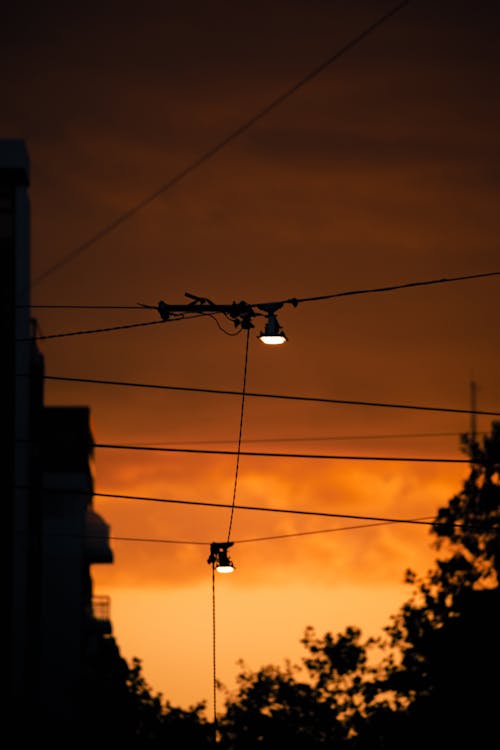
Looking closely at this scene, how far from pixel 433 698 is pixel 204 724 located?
55.5m

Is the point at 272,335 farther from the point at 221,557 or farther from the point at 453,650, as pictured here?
the point at 453,650

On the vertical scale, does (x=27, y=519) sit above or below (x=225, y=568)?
above

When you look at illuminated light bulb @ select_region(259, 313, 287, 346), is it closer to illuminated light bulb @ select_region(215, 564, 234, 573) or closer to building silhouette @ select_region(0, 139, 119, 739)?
building silhouette @ select_region(0, 139, 119, 739)

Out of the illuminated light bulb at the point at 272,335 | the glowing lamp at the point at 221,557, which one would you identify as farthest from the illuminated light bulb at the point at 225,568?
the illuminated light bulb at the point at 272,335

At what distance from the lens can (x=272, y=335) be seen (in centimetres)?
2094

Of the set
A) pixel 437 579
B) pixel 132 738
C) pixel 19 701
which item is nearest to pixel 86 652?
pixel 132 738

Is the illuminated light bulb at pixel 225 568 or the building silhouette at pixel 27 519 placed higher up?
the building silhouette at pixel 27 519

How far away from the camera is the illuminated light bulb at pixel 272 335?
824 inches

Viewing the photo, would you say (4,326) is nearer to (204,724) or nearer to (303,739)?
(303,739)

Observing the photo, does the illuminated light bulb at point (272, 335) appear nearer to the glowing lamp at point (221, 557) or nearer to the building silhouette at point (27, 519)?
the building silhouette at point (27, 519)

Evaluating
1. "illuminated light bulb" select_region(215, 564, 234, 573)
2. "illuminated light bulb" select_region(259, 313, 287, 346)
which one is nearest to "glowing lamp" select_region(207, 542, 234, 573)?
"illuminated light bulb" select_region(215, 564, 234, 573)

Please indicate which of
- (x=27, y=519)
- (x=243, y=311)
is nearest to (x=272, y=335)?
(x=243, y=311)

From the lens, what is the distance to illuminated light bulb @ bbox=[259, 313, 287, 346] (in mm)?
20922

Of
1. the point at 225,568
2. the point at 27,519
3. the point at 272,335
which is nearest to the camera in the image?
the point at 272,335
